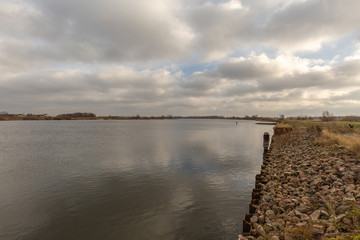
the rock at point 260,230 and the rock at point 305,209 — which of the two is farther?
the rock at point 305,209

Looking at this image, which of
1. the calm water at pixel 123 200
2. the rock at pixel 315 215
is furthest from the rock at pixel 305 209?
the calm water at pixel 123 200

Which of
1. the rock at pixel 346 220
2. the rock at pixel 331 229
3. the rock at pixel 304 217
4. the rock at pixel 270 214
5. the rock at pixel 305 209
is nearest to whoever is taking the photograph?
the rock at pixel 331 229

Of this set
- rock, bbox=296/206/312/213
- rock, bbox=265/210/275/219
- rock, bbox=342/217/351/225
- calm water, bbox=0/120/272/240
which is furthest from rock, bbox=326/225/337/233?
calm water, bbox=0/120/272/240

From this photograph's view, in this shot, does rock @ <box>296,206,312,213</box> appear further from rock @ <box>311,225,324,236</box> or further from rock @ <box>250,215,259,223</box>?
rock @ <box>250,215,259,223</box>

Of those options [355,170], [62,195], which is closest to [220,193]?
[355,170]

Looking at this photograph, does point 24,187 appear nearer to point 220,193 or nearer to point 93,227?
point 93,227

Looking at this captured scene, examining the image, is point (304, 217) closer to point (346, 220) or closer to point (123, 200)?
point (346, 220)

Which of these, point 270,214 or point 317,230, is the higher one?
point 317,230

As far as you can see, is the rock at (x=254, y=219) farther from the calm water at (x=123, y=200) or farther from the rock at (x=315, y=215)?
the rock at (x=315, y=215)

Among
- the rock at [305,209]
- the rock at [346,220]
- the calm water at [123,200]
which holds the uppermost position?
the rock at [346,220]

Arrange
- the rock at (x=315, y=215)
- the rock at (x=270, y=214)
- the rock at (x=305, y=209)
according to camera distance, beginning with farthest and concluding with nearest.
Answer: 1. the rock at (x=270, y=214)
2. the rock at (x=305, y=209)
3. the rock at (x=315, y=215)

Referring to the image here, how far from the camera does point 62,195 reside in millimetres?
13594

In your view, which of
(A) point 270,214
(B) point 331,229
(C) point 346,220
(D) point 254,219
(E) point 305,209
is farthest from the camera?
(A) point 270,214

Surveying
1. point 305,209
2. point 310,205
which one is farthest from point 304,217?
point 310,205
